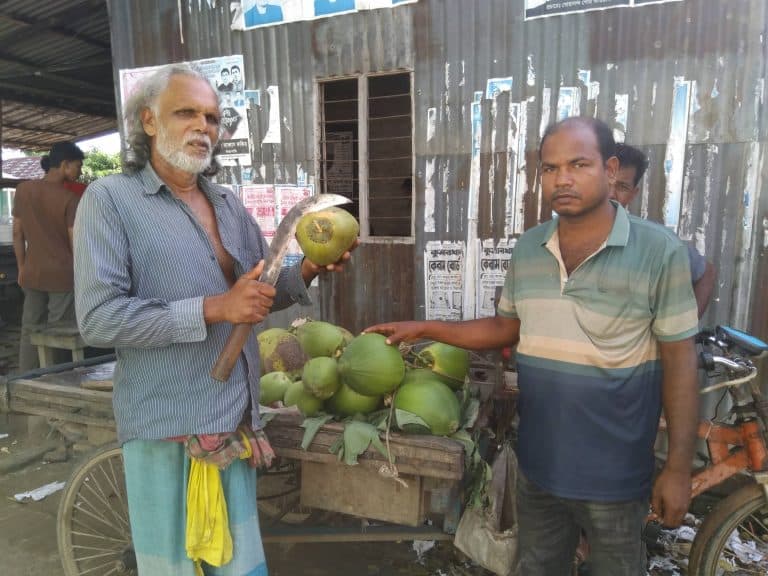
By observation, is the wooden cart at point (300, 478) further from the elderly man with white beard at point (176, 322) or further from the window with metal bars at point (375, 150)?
the window with metal bars at point (375, 150)

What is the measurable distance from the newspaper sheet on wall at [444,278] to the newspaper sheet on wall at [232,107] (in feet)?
6.67

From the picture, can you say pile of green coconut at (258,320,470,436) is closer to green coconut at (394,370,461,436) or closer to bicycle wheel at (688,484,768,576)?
green coconut at (394,370,461,436)

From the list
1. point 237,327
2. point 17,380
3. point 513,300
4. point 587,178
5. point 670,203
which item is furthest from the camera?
point 670,203

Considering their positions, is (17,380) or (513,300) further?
(17,380)

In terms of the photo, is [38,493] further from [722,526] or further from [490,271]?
[722,526]

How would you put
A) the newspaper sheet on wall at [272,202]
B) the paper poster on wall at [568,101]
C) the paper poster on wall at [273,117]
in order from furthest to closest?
the newspaper sheet on wall at [272,202] → the paper poster on wall at [273,117] → the paper poster on wall at [568,101]

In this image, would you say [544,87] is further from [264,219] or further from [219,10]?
[219,10]

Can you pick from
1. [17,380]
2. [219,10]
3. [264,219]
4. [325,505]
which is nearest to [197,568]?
[325,505]

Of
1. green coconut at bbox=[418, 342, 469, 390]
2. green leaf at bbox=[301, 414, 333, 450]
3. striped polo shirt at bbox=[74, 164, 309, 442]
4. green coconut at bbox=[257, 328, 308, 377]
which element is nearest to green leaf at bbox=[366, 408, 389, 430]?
green leaf at bbox=[301, 414, 333, 450]

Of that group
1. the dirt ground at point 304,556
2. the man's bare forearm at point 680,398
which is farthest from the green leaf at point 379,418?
the dirt ground at point 304,556

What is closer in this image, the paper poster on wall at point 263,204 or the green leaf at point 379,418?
the green leaf at point 379,418

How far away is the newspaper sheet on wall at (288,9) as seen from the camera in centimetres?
439

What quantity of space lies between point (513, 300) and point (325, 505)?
3.53ft

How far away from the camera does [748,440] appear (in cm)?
236
